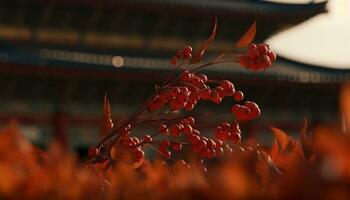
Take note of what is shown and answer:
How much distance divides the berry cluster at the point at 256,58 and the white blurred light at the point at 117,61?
1296 centimetres

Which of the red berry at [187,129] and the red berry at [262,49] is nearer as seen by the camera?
the red berry at [262,49]

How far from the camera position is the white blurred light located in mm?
15589

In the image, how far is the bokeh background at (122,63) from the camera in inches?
610

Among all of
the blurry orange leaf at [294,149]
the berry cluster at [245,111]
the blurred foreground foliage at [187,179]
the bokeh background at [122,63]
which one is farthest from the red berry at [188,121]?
the bokeh background at [122,63]

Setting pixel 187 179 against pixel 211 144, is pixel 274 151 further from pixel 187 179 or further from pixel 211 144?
pixel 187 179

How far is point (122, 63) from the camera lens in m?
15.8

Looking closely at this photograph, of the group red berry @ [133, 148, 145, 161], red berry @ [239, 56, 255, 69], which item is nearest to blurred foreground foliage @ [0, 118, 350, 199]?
red berry @ [133, 148, 145, 161]

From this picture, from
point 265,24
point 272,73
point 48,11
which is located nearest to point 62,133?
point 48,11

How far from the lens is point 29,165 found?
4.76 feet

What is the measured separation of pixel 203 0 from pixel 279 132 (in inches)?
640

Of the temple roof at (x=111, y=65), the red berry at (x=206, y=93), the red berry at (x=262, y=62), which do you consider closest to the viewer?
the red berry at (x=262, y=62)

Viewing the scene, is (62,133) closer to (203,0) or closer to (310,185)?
(203,0)

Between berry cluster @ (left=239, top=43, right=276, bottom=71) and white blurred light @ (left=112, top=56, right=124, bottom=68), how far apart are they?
13.0 metres

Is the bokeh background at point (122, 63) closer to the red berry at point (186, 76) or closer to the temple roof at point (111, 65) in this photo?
the temple roof at point (111, 65)
